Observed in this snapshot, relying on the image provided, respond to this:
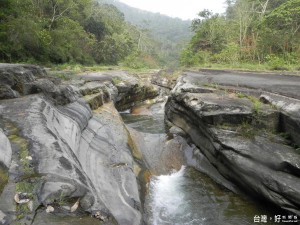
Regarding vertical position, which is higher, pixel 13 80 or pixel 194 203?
pixel 13 80

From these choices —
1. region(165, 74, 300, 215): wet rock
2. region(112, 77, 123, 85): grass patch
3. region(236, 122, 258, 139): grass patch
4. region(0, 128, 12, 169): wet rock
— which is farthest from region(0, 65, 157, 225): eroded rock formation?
region(112, 77, 123, 85): grass patch

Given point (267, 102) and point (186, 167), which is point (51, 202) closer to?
point (186, 167)

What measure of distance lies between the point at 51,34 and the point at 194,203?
1669 centimetres

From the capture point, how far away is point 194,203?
449 cm

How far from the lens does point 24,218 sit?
2.11 m

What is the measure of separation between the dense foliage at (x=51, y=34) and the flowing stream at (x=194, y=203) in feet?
38.0

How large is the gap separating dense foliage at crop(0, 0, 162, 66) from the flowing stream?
1157 cm

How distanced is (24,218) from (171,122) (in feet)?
23.7

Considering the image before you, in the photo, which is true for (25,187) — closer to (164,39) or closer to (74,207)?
(74,207)

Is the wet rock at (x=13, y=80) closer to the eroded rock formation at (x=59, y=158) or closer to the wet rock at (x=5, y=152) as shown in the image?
the eroded rock formation at (x=59, y=158)

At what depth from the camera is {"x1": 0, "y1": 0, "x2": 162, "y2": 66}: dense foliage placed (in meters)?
11.6

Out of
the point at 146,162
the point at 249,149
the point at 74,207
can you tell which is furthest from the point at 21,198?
the point at 249,149

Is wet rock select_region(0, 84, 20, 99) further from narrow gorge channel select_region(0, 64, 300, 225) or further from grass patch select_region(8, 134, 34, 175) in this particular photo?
grass patch select_region(8, 134, 34, 175)

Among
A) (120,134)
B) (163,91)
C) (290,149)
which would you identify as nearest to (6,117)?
(120,134)
